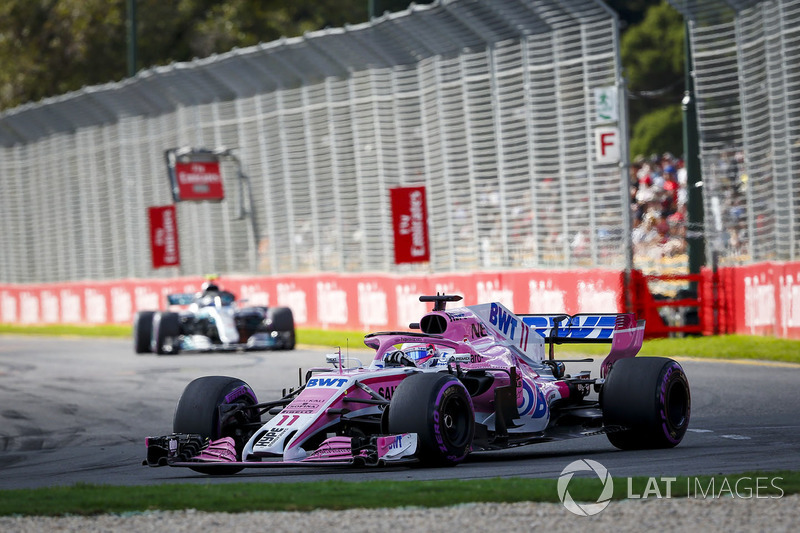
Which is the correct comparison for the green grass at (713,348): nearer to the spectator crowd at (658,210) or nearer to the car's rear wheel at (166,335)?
the car's rear wheel at (166,335)

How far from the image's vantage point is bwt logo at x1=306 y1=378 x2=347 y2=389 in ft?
34.4

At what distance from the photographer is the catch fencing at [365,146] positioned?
23.8m

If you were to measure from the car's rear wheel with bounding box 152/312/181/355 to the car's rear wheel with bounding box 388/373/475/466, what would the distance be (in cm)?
1612

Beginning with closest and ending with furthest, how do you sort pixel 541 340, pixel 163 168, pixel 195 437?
pixel 195 437 → pixel 541 340 → pixel 163 168

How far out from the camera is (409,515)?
796 centimetres

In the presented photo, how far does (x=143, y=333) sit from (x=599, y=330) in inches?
599

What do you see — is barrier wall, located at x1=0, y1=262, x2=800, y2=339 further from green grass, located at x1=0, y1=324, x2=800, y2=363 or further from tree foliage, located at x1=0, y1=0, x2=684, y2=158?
tree foliage, located at x1=0, y1=0, x2=684, y2=158

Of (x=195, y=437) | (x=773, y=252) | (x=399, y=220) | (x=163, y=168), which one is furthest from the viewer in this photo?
(x=163, y=168)

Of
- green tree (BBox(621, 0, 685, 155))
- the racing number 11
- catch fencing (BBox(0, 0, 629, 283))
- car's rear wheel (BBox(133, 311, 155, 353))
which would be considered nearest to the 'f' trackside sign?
catch fencing (BBox(0, 0, 629, 283))

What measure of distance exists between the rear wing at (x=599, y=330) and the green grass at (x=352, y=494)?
11.0ft

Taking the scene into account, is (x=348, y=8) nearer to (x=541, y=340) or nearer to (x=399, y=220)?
(x=399, y=220)

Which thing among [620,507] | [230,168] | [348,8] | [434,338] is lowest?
[620,507]

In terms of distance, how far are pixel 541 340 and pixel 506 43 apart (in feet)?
44.2

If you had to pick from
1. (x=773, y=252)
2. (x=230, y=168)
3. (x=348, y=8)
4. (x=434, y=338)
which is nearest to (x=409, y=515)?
(x=434, y=338)
